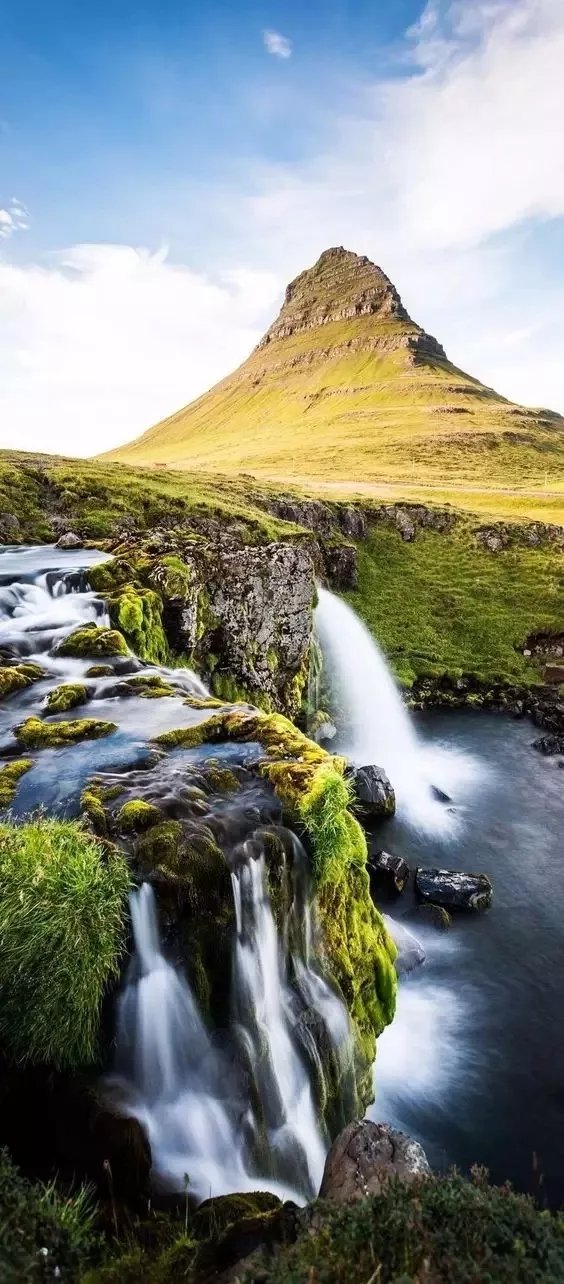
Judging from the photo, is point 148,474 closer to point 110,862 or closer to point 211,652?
point 211,652

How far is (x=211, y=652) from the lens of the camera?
85.6ft

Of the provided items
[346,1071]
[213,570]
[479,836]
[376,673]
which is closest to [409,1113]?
[346,1071]

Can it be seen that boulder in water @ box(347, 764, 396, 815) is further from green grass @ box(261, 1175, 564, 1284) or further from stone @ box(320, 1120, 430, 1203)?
green grass @ box(261, 1175, 564, 1284)

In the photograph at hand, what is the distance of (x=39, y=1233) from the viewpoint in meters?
5.91

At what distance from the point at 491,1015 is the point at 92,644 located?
15.1m

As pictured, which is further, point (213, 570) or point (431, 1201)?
point (213, 570)

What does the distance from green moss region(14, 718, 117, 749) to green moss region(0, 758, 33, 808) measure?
750 mm

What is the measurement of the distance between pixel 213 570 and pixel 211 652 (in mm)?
3572

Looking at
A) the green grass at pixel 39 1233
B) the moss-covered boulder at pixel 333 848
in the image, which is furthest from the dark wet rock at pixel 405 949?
the green grass at pixel 39 1233

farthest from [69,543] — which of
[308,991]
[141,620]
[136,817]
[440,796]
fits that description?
[308,991]

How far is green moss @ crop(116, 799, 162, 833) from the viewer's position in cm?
966

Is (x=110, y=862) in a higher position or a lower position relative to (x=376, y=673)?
higher

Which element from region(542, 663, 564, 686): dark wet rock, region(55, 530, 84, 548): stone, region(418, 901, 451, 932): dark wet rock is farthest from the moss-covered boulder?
region(542, 663, 564, 686): dark wet rock

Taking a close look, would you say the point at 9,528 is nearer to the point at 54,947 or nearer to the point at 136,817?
the point at 136,817
